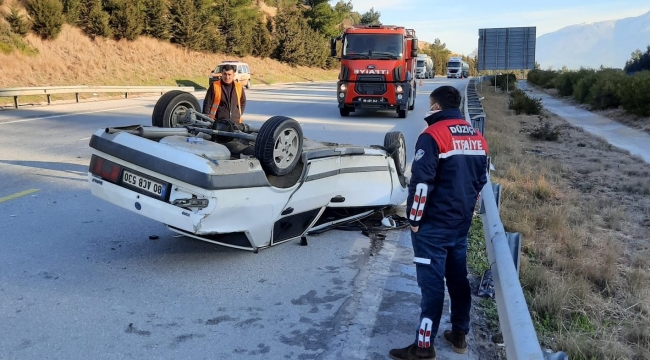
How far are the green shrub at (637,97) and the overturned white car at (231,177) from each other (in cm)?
1931

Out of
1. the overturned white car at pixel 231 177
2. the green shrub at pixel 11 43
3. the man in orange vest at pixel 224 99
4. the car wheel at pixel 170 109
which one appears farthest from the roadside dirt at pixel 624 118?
the green shrub at pixel 11 43

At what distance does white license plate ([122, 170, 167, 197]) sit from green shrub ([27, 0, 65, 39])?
1184 inches

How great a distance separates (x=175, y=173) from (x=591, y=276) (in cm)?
375

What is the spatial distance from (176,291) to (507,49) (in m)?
33.2

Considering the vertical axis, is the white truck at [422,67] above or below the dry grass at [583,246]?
above

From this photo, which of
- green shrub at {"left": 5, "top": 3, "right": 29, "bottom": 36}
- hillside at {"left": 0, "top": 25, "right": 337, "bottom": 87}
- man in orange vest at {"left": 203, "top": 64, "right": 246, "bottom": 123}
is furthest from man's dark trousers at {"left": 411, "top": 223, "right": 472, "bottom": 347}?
green shrub at {"left": 5, "top": 3, "right": 29, "bottom": 36}

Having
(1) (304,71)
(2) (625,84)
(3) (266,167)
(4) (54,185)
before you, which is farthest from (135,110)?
(1) (304,71)

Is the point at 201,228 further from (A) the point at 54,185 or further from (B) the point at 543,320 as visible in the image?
(A) the point at 54,185

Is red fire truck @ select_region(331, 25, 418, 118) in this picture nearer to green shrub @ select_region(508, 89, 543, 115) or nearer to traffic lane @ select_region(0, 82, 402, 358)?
green shrub @ select_region(508, 89, 543, 115)

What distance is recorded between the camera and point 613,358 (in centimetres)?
364

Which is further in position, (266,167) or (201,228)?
(266,167)

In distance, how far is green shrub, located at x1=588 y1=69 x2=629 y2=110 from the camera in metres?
26.5

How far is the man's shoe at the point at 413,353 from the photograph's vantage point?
354 centimetres

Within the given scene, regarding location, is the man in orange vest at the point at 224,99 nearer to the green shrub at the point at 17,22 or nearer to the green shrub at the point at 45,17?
the green shrub at the point at 17,22
